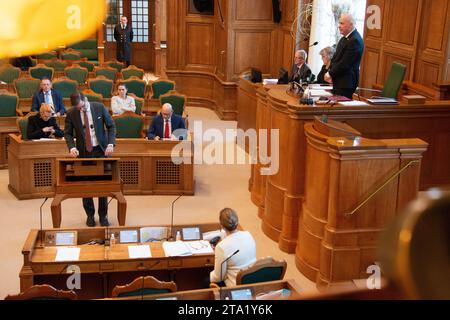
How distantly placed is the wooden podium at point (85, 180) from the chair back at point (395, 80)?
3.21m

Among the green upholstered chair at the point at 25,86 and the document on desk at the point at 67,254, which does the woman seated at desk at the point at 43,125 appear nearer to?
the green upholstered chair at the point at 25,86

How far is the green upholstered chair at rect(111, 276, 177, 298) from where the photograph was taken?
167 inches

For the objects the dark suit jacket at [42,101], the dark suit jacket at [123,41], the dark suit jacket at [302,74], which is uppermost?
the dark suit jacket at [302,74]

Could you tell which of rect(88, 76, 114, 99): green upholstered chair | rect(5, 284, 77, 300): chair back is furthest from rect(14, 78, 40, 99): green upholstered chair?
rect(5, 284, 77, 300): chair back

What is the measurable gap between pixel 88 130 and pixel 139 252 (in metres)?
1.94

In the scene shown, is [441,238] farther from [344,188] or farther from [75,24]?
[75,24]

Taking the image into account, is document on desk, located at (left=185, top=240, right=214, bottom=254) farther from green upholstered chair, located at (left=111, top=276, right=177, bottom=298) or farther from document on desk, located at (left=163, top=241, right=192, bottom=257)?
green upholstered chair, located at (left=111, top=276, right=177, bottom=298)

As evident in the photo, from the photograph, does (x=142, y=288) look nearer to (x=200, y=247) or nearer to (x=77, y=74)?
(x=200, y=247)

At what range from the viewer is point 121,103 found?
953 cm

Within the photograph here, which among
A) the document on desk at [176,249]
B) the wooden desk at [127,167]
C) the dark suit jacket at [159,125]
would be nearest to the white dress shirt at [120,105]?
the dark suit jacket at [159,125]

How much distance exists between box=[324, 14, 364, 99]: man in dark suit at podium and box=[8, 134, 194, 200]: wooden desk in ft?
7.76

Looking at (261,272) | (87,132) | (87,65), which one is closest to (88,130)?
(87,132)

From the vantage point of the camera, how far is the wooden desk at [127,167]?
815 cm
